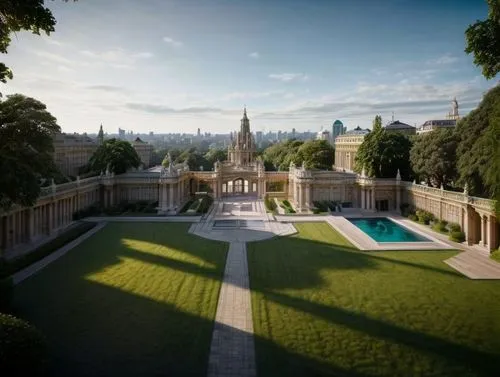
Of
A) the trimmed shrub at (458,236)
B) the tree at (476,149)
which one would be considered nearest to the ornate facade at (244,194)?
the trimmed shrub at (458,236)

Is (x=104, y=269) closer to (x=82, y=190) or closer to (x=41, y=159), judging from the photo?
(x=41, y=159)

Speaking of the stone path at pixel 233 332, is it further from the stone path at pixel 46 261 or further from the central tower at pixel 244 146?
the central tower at pixel 244 146

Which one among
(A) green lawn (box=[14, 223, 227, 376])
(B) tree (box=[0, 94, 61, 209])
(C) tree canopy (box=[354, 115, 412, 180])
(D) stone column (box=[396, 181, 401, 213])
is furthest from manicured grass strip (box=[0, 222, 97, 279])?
(D) stone column (box=[396, 181, 401, 213])

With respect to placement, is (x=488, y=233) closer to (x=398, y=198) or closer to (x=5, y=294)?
(x=398, y=198)

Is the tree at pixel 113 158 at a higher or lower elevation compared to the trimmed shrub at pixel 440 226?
higher

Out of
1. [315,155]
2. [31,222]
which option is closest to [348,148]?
[315,155]

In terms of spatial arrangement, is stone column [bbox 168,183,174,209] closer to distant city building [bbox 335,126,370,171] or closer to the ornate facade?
the ornate facade
